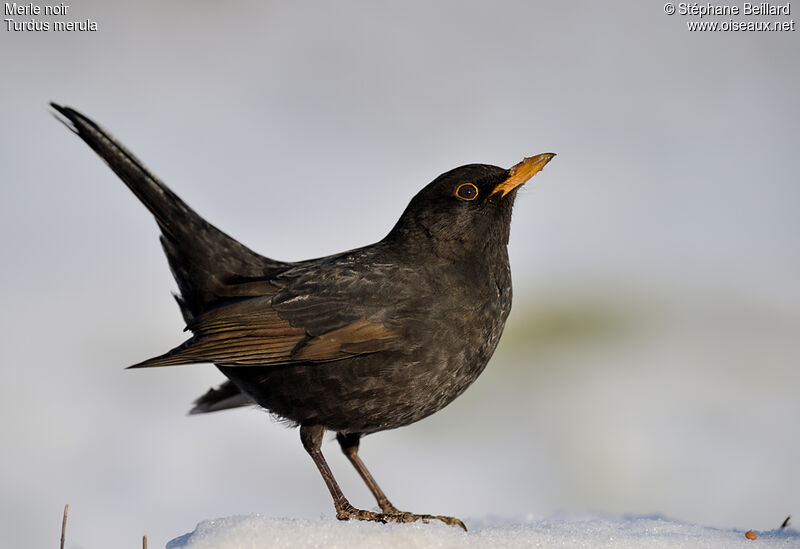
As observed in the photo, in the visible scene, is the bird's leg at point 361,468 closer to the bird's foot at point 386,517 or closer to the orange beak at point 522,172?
the bird's foot at point 386,517

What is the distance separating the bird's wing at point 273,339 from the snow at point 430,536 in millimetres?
858

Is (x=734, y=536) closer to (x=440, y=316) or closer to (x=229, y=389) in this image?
(x=440, y=316)

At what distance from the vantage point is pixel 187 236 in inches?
212

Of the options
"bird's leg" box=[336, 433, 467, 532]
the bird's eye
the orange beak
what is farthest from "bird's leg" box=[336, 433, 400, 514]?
the orange beak

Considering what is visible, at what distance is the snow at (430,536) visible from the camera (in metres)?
3.96

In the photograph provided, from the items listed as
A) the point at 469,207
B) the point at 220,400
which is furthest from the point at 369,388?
the point at 220,400

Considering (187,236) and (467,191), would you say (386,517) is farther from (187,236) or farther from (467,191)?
(187,236)

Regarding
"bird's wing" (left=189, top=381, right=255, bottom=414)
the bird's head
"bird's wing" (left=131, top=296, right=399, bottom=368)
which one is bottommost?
"bird's wing" (left=189, top=381, right=255, bottom=414)

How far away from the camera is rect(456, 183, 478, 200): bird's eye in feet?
16.8

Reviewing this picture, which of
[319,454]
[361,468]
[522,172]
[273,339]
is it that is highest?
[522,172]

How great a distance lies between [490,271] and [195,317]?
1.68 m

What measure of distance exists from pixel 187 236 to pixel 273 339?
0.93m

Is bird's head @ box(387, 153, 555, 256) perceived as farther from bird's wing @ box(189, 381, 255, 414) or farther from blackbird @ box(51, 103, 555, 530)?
bird's wing @ box(189, 381, 255, 414)

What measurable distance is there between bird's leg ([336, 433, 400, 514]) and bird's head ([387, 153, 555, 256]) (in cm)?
117
